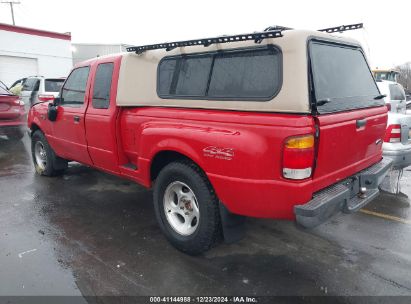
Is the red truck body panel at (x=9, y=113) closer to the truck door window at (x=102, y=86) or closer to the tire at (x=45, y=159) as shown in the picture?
the tire at (x=45, y=159)

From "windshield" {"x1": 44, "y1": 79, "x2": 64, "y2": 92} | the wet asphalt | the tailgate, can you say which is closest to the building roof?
"windshield" {"x1": 44, "y1": 79, "x2": 64, "y2": 92}

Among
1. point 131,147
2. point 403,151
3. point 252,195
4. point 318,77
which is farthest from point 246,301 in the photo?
point 403,151

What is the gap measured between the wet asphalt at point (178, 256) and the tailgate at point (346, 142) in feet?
2.80

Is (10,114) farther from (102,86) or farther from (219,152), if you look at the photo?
(219,152)

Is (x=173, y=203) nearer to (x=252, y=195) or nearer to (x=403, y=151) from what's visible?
(x=252, y=195)

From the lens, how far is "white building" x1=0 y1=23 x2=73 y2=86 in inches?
771

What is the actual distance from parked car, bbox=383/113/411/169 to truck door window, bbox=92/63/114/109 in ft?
12.7

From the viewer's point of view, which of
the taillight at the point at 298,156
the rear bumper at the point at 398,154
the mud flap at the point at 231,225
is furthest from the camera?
the rear bumper at the point at 398,154

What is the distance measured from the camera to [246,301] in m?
2.78

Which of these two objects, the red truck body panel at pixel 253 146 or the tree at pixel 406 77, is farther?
the tree at pixel 406 77

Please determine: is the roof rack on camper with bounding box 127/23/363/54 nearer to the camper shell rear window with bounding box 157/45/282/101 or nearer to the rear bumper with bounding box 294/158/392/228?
the camper shell rear window with bounding box 157/45/282/101

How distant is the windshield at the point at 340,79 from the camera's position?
2.87 m

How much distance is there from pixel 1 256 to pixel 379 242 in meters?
3.89

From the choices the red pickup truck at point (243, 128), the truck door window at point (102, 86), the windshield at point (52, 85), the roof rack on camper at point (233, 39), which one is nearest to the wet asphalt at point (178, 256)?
the red pickup truck at point (243, 128)
